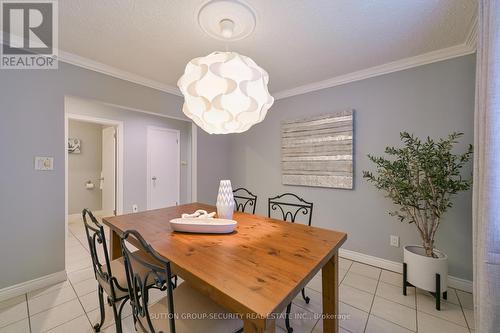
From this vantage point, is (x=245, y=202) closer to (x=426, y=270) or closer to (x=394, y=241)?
(x=394, y=241)

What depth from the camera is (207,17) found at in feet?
5.00

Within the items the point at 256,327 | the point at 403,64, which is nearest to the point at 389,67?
the point at 403,64

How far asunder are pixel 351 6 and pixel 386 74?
1213 mm

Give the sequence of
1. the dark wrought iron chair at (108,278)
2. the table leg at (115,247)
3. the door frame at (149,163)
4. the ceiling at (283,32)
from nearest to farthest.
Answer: the dark wrought iron chair at (108,278) → the ceiling at (283,32) → the table leg at (115,247) → the door frame at (149,163)

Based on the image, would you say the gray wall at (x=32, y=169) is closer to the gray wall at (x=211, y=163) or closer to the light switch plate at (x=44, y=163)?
the light switch plate at (x=44, y=163)

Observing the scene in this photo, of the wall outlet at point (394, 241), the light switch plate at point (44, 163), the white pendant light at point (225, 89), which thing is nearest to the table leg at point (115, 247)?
the light switch plate at point (44, 163)

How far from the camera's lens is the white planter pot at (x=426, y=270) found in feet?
5.74

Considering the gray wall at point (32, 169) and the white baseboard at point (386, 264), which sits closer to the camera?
the gray wall at point (32, 169)

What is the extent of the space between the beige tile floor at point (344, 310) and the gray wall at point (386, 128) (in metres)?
0.44

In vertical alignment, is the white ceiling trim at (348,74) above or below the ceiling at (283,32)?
below

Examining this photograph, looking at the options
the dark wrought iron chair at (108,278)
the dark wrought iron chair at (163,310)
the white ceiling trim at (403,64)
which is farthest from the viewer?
the white ceiling trim at (403,64)

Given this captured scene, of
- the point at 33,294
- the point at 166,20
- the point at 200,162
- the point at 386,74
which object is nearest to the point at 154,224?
the point at 33,294

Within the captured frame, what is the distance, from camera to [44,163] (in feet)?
6.54

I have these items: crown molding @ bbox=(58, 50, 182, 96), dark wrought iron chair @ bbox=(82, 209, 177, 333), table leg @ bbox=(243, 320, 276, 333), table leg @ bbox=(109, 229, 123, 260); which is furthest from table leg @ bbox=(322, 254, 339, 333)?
crown molding @ bbox=(58, 50, 182, 96)
